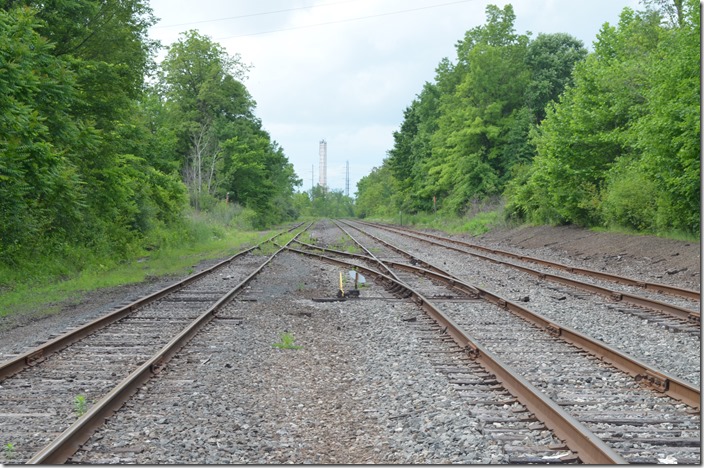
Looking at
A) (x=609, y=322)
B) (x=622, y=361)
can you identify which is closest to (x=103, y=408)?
(x=622, y=361)

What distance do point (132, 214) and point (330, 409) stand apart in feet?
65.0

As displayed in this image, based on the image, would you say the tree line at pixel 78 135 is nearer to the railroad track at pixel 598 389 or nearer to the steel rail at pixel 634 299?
the railroad track at pixel 598 389

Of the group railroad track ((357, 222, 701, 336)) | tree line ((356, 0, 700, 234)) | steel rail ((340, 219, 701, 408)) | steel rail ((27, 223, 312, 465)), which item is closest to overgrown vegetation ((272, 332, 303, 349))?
steel rail ((27, 223, 312, 465))

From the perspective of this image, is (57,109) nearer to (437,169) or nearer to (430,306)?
(430,306)

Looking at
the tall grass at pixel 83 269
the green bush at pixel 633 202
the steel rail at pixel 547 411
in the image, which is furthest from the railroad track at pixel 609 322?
the tall grass at pixel 83 269

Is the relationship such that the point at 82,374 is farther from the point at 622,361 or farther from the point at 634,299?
the point at 634,299

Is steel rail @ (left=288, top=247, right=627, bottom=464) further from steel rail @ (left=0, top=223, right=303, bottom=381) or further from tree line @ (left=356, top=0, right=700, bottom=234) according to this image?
tree line @ (left=356, top=0, right=700, bottom=234)

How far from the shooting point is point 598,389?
6156 mm

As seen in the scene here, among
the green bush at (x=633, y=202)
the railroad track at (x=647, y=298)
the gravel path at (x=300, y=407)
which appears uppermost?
the green bush at (x=633, y=202)

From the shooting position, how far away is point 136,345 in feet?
27.5

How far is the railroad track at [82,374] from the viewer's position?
488cm

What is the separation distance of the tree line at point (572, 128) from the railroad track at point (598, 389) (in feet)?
39.1

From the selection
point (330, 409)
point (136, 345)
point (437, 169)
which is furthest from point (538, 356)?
point (437, 169)

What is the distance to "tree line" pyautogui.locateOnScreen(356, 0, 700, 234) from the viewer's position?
19156mm
